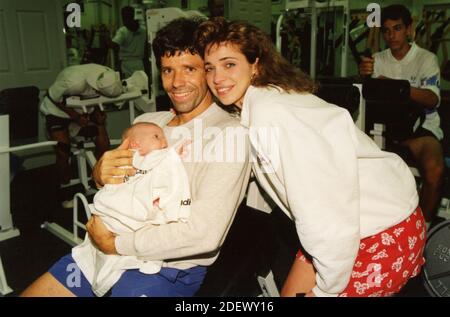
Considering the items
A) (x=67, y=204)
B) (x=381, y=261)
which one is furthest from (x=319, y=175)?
(x=67, y=204)

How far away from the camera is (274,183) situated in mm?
1003

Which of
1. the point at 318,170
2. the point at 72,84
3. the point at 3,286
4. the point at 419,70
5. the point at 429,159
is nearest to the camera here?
the point at 318,170

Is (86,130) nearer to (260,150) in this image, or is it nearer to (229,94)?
(229,94)

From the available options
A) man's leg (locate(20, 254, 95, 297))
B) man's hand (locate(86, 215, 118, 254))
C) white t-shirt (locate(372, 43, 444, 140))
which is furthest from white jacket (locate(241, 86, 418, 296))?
white t-shirt (locate(372, 43, 444, 140))

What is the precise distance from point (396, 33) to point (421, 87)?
39 cm

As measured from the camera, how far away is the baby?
1.05m

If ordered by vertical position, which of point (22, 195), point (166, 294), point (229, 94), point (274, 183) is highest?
point (229, 94)

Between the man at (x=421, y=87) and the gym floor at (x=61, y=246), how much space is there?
0.65 m

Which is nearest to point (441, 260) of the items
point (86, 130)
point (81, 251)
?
point (81, 251)

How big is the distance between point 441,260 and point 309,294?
46.1 inches

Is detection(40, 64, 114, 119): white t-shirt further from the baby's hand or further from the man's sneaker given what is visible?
the baby's hand

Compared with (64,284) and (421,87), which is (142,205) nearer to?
(64,284)

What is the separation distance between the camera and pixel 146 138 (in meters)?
1.22

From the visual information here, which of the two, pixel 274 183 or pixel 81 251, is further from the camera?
pixel 81 251
